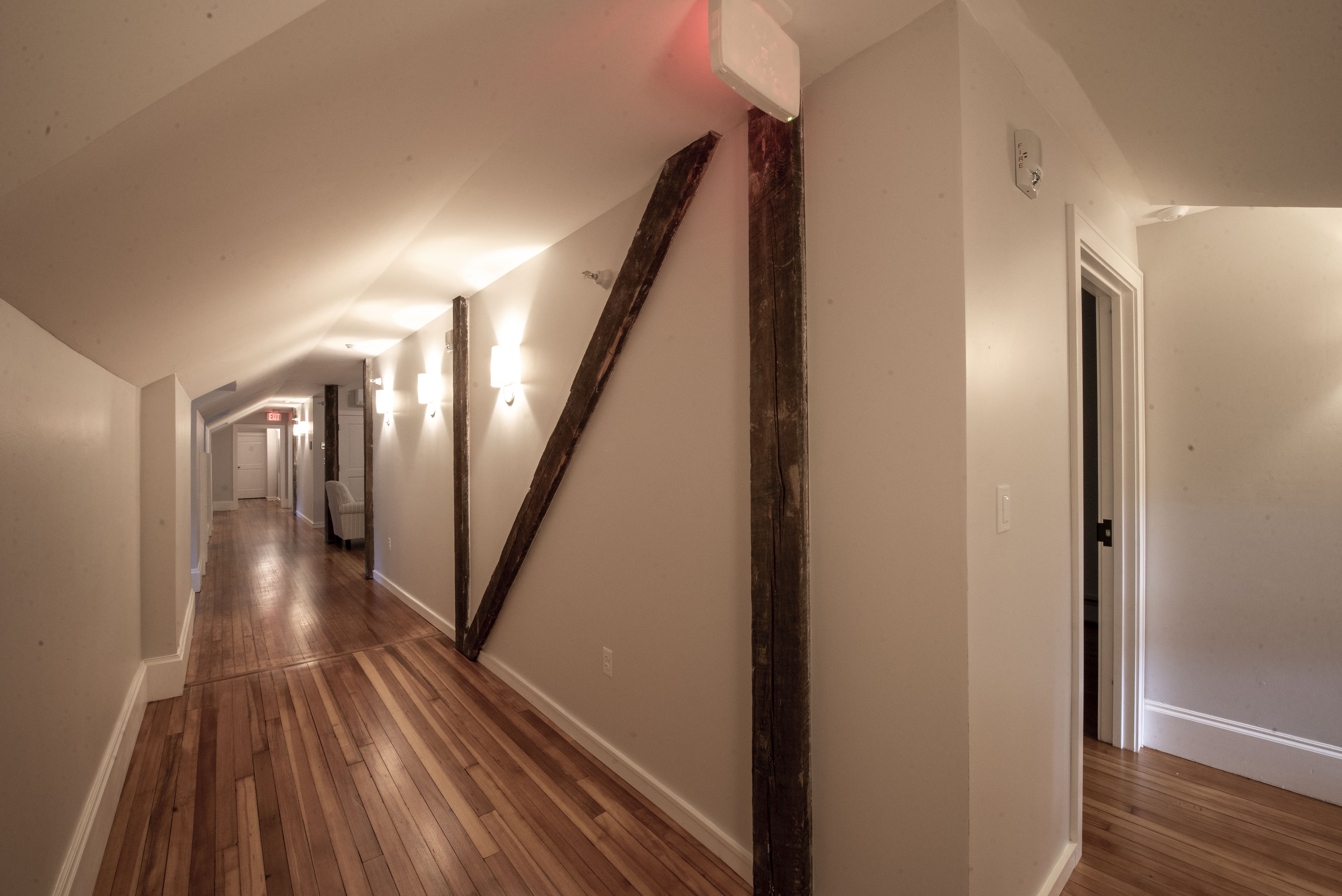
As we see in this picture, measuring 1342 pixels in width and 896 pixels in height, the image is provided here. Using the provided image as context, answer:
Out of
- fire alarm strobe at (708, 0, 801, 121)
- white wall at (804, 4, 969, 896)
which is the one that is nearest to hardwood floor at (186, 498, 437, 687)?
white wall at (804, 4, 969, 896)

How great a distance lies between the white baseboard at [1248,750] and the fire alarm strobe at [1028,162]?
7.90 ft

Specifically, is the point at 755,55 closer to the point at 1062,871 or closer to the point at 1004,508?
the point at 1004,508

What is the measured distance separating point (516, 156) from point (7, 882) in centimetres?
224

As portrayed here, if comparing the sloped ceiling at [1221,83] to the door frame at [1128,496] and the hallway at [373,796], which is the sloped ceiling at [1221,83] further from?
the hallway at [373,796]

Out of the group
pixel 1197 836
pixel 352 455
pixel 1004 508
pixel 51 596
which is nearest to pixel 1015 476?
pixel 1004 508

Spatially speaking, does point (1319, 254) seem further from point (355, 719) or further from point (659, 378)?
point (355, 719)

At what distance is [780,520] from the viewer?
1.57 meters

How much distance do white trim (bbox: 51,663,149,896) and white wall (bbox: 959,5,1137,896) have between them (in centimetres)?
241

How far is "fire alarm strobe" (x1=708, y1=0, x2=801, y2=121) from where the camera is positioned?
1.11m

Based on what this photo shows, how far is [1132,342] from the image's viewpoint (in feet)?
7.86

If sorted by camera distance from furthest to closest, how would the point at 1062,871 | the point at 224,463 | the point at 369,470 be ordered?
the point at 224,463
the point at 369,470
the point at 1062,871

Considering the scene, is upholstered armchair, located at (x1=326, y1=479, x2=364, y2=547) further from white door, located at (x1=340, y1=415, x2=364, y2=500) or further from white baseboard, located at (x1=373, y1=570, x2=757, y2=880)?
white baseboard, located at (x1=373, y1=570, x2=757, y2=880)

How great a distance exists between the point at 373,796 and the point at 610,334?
6.68 feet

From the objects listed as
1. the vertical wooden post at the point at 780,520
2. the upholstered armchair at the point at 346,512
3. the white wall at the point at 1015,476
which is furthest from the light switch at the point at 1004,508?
the upholstered armchair at the point at 346,512
